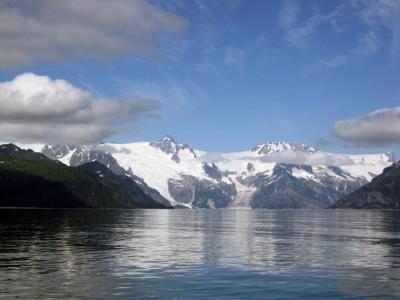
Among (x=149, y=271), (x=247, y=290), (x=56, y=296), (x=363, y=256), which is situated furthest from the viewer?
(x=363, y=256)

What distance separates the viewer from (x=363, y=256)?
91938mm

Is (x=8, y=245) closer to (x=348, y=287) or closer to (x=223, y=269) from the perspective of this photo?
(x=223, y=269)

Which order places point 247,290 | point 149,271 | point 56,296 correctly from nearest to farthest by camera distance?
point 56,296 → point 247,290 → point 149,271

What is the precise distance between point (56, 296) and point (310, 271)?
1356 inches

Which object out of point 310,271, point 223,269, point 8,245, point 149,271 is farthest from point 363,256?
point 8,245

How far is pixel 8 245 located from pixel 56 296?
5557 centimetres

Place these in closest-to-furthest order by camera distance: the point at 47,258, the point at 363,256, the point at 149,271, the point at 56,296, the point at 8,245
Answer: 1. the point at 56,296
2. the point at 149,271
3. the point at 47,258
4. the point at 363,256
5. the point at 8,245

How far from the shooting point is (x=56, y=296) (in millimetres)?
51406

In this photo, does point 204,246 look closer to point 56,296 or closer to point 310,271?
point 310,271

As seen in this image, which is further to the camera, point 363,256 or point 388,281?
point 363,256

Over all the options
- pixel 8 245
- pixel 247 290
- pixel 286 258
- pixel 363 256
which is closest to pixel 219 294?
pixel 247 290

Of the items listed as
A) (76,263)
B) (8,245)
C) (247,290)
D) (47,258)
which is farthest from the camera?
(8,245)

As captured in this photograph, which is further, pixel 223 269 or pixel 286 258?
pixel 286 258

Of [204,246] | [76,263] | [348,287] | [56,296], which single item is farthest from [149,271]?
[204,246]
